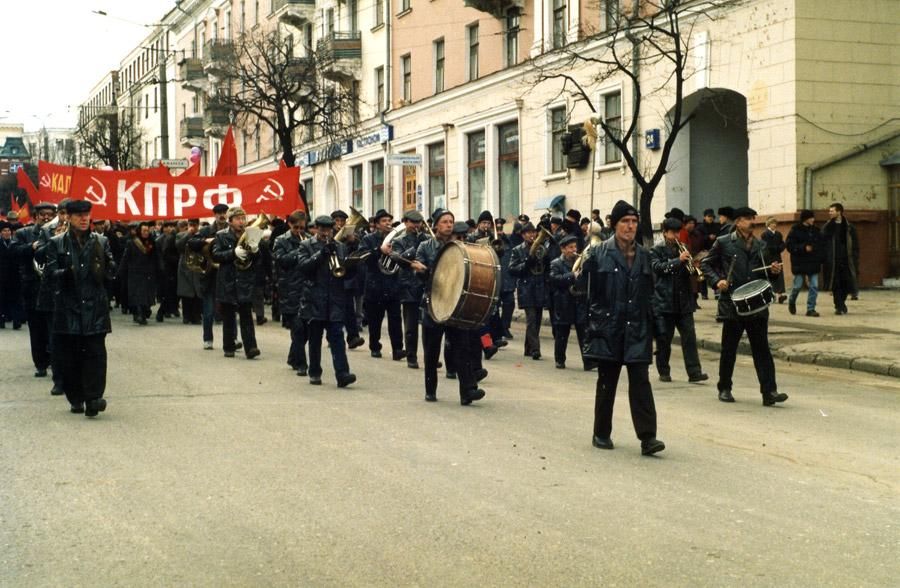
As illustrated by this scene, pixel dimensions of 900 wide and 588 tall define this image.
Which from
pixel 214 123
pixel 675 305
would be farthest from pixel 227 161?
pixel 214 123

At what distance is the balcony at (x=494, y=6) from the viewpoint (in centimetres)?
3439

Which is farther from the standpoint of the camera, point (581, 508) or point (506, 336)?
point (506, 336)

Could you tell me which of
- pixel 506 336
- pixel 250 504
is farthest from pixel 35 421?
pixel 506 336

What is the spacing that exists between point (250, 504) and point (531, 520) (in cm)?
160

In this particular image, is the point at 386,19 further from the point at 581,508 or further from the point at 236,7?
the point at 581,508

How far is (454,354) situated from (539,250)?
4728 mm

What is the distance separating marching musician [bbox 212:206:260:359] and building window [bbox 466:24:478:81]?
22.1 m

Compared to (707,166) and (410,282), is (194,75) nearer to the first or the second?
(707,166)

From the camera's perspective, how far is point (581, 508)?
22.9ft

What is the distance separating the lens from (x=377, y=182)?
45.9 m

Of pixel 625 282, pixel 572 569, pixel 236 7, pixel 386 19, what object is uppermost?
pixel 236 7

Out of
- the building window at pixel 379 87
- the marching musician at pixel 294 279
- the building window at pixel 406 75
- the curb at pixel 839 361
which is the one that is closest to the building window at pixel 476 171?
the building window at pixel 406 75

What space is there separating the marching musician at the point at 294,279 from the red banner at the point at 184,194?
793 centimetres

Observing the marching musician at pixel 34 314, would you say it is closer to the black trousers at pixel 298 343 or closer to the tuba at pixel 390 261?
the black trousers at pixel 298 343
